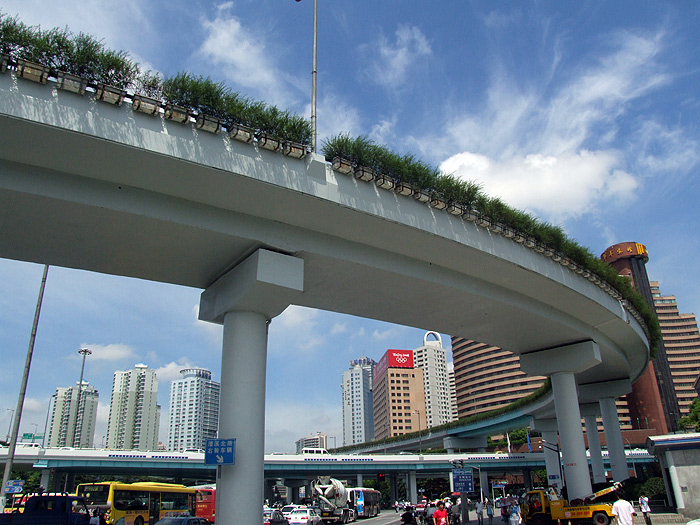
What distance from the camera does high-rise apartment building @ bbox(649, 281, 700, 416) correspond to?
135 meters

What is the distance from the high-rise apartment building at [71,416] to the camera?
110 meters

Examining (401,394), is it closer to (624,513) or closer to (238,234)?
(624,513)

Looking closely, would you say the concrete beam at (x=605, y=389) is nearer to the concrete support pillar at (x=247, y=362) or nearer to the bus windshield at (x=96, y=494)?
the concrete support pillar at (x=247, y=362)

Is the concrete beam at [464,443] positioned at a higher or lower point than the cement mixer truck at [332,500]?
higher

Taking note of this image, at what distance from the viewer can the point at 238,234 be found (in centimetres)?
1391

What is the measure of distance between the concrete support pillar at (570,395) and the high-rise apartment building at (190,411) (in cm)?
15567

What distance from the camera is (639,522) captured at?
26.3 m

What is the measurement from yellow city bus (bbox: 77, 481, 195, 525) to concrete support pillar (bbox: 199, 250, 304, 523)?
16.7 metres

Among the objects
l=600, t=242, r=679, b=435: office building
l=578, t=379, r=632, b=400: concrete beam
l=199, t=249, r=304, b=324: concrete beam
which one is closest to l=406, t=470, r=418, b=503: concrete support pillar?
l=578, t=379, r=632, b=400: concrete beam

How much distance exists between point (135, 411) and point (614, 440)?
397ft

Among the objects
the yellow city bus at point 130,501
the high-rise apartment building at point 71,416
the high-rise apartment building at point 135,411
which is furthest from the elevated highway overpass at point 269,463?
the high-rise apartment building at point 135,411

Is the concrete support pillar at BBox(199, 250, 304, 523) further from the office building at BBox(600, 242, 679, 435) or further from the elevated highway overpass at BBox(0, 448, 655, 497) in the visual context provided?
the office building at BBox(600, 242, 679, 435)

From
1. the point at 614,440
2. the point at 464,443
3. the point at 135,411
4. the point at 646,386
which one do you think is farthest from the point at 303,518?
the point at 646,386

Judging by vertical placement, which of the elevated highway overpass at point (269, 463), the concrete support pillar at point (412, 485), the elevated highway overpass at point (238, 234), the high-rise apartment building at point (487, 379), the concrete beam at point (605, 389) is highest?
the high-rise apartment building at point (487, 379)
